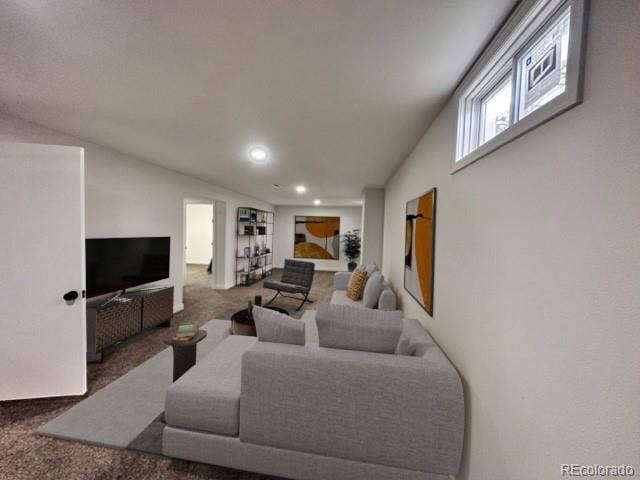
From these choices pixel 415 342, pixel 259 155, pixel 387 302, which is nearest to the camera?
pixel 415 342

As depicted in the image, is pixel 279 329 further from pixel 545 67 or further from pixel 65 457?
pixel 545 67

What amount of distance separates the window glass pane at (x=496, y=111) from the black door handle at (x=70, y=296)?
3083 mm

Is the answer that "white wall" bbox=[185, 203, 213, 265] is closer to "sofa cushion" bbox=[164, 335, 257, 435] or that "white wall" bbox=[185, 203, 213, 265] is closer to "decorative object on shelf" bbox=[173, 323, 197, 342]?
"decorative object on shelf" bbox=[173, 323, 197, 342]

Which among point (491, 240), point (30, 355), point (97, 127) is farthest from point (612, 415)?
point (97, 127)

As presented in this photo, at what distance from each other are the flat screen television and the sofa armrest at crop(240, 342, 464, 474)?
2.50 meters

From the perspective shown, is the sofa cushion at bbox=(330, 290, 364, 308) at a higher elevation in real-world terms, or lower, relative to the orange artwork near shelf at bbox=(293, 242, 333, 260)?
lower

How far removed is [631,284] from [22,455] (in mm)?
2957

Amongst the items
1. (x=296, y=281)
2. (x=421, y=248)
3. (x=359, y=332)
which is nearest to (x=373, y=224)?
(x=296, y=281)

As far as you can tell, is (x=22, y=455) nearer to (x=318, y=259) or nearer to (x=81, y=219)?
(x=81, y=219)

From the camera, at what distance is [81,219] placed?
6.92 feet

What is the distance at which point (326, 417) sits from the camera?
1.39 m

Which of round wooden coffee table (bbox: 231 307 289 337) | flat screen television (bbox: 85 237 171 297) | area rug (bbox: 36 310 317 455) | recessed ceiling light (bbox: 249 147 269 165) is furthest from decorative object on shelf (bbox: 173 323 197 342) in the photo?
recessed ceiling light (bbox: 249 147 269 165)

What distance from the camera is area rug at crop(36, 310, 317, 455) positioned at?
5.66 feet

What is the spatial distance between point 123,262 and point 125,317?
26.5 inches
